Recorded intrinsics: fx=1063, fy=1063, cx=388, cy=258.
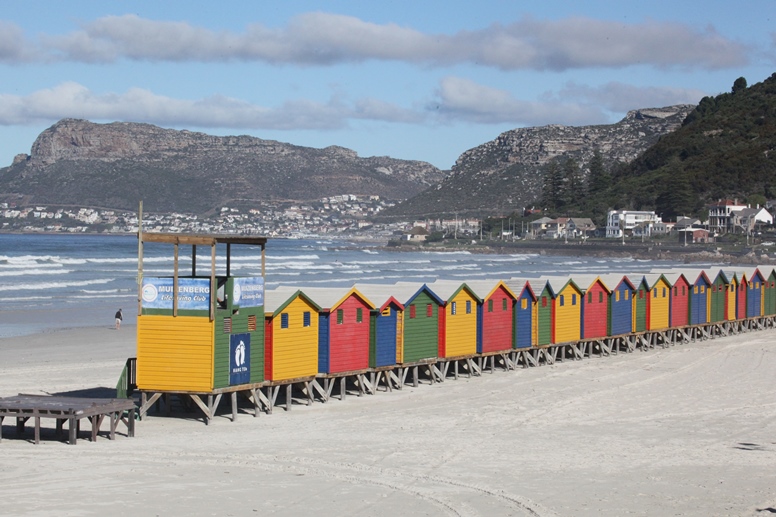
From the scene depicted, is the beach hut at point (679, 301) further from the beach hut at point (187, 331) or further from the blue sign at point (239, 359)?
the beach hut at point (187, 331)

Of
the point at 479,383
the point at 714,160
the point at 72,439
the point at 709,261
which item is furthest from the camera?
the point at 714,160

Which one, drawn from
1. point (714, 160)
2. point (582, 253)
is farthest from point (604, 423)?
point (714, 160)

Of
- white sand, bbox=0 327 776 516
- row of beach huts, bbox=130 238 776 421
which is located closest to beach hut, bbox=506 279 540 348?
row of beach huts, bbox=130 238 776 421

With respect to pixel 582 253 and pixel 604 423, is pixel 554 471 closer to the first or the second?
pixel 604 423

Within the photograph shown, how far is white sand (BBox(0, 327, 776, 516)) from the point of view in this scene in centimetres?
1298

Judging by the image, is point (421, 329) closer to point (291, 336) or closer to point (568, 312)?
point (291, 336)

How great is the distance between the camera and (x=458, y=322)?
2480cm

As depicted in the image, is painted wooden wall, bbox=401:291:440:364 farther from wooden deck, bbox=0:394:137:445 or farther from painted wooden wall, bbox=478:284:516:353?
wooden deck, bbox=0:394:137:445

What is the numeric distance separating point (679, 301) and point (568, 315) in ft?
23.7

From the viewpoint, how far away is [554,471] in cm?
1498

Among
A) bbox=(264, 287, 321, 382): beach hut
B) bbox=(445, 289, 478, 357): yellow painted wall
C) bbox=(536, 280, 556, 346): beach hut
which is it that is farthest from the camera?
bbox=(536, 280, 556, 346): beach hut

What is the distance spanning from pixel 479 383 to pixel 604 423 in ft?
17.4

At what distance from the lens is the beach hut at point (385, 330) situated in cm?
2223

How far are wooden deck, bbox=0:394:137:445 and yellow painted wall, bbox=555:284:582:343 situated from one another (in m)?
14.4
